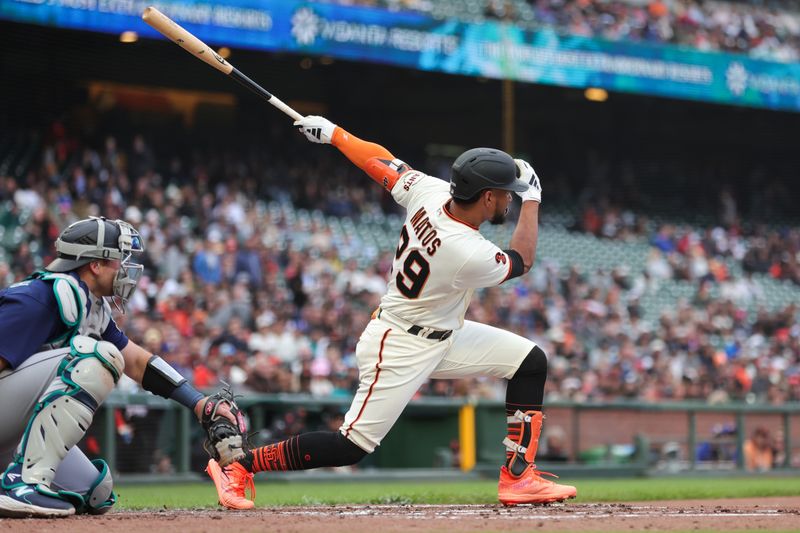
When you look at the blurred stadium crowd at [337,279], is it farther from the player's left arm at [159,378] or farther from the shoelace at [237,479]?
the player's left arm at [159,378]

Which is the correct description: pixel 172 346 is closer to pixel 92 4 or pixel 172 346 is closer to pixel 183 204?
pixel 183 204

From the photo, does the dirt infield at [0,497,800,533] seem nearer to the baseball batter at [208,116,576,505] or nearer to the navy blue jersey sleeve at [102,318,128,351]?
the baseball batter at [208,116,576,505]

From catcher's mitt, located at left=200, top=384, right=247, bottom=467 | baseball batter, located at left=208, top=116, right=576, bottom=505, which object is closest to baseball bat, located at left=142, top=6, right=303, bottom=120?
baseball batter, located at left=208, top=116, right=576, bottom=505

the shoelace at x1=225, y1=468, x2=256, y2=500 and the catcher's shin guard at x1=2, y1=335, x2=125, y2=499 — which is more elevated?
the catcher's shin guard at x1=2, y1=335, x2=125, y2=499

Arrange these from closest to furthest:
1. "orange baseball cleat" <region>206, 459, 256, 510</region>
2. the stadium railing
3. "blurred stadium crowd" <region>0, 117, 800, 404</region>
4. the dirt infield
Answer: the dirt infield → "orange baseball cleat" <region>206, 459, 256, 510</region> → the stadium railing → "blurred stadium crowd" <region>0, 117, 800, 404</region>

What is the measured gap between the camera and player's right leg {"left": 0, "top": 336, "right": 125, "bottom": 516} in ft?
15.5

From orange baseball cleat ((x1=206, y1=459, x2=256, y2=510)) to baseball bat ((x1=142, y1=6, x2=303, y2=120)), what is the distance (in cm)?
185

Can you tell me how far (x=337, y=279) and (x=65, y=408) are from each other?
11.5 m

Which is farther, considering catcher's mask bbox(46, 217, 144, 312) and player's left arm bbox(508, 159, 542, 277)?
player's left arm bbox(508, 159, 542, 277)

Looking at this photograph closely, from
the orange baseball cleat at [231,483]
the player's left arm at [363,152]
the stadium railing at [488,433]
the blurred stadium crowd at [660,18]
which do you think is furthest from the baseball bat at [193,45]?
the blurred stadium crowd at [660,18]

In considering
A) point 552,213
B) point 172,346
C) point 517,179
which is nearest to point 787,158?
point 552,213

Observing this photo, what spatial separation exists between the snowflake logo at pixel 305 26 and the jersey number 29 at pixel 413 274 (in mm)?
12491

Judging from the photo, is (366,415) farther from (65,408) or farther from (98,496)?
(65,408)

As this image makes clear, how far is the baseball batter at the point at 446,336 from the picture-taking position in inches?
216
